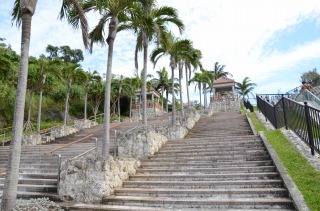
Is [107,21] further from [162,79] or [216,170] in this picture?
[162,79]

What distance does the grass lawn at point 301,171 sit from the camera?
15.7ft

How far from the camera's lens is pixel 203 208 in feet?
19.0

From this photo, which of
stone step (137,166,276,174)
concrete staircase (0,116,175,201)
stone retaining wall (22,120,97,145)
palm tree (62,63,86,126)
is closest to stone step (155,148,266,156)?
stone step (137,166,276,174)

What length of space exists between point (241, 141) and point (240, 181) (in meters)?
3.50

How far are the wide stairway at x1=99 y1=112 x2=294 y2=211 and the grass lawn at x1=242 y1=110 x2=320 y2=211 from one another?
1.39ft

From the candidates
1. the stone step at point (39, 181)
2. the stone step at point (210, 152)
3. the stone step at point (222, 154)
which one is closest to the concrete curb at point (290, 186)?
the stone step at point (222, 154)

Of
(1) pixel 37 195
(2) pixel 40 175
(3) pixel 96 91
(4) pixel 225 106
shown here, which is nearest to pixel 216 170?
(1) pixel 37 195

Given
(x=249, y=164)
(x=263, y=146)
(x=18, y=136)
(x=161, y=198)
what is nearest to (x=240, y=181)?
(x=249, y=164)

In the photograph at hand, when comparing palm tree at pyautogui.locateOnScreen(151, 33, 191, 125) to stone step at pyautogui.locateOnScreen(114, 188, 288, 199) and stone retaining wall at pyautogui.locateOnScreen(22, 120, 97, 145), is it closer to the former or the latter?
stone step at pyautogui.locateOnScreen(114, 188, 288, 199)

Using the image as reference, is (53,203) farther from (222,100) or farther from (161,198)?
(222,100)

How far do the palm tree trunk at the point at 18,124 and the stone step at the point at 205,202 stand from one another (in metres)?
2.39

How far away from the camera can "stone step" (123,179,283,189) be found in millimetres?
6305

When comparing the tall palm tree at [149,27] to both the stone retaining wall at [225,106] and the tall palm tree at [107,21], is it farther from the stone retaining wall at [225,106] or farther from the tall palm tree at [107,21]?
the stone retaining wall at [225,106]

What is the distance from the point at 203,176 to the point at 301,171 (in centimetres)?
268
